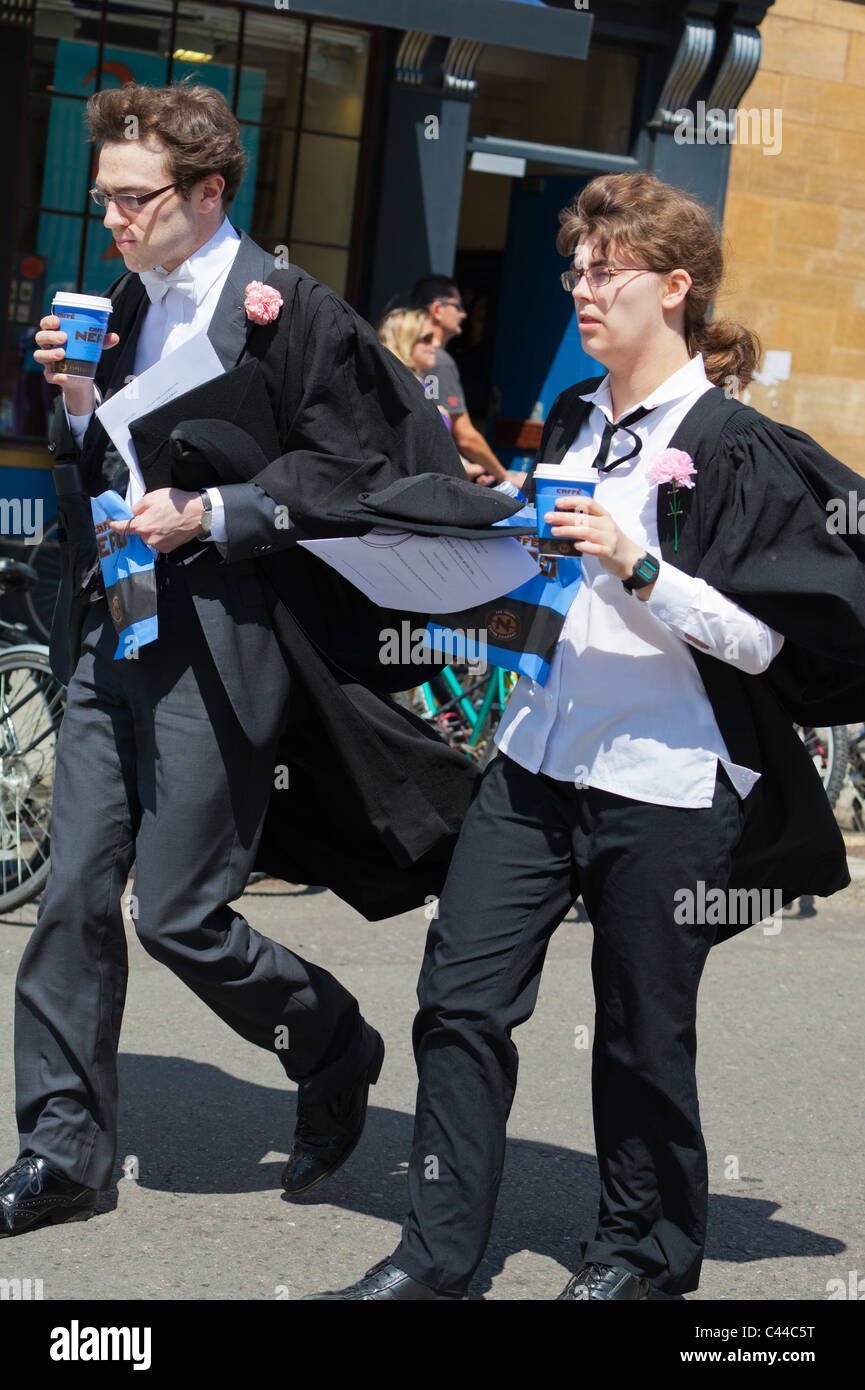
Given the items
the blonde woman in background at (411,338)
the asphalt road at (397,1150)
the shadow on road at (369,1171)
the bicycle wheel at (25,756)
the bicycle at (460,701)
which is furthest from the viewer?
the blonde woman in background at (411,338)

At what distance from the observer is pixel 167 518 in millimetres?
3334

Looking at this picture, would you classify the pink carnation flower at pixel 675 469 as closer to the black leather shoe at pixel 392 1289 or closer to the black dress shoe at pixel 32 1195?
the black leather shoe at pixel 392 1289

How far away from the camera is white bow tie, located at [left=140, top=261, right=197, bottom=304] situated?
3477 millimetres

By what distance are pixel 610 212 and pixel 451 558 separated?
0.68 metres

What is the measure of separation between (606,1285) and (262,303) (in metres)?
1.94

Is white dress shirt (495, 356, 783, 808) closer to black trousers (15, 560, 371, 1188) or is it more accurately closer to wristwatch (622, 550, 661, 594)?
wristwatch (622, 550, 661, 594)

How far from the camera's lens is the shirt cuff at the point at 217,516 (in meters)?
3.32

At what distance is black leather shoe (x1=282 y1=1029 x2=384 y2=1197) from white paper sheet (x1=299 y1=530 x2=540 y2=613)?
3.88ft

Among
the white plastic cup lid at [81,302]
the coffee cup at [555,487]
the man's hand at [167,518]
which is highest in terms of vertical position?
the white plastic cup lid at [81,302]

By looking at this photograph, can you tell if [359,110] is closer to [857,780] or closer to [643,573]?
[857,780]

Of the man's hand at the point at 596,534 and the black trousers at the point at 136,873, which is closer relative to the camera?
the man's hand at the point at 596,534

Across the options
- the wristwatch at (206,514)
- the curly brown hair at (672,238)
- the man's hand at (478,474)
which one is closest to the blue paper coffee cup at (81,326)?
the wristwatch at (206,514)

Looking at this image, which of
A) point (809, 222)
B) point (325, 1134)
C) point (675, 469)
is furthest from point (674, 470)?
point (809, 222)

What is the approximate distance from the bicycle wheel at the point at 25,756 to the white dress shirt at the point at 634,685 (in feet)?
10.4
